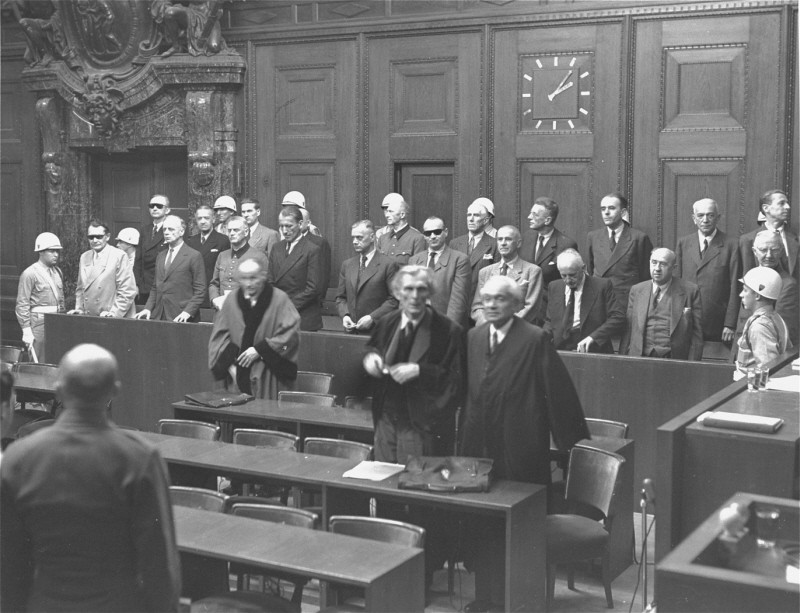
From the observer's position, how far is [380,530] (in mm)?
4941

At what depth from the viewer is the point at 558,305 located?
8859mm

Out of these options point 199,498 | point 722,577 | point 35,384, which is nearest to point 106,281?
point 35,384

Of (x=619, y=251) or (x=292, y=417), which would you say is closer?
(x=292, y=417)

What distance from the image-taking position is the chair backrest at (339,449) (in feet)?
21.2

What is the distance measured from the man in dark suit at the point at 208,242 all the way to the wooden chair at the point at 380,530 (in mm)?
6593

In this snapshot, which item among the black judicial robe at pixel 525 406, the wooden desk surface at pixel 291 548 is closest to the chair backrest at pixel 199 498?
the wooden desk surface at pixel 291 548

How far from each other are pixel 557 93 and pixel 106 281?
16.9 ft

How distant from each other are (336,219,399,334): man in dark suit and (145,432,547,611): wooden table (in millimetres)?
3343

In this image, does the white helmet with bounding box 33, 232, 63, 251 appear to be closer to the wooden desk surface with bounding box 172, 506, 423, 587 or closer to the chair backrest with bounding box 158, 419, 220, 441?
the chair backrest with bounding box 158, 419, 220, 441

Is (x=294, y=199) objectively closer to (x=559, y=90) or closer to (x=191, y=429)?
(x=559, y=90)

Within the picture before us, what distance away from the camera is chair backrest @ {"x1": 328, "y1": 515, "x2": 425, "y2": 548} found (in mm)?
4824

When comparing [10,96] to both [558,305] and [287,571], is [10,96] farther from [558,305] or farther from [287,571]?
[287,571]

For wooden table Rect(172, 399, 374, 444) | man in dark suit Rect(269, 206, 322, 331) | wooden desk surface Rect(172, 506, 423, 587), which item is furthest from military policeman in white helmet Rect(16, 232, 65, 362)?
wooden desk surface Rect(172, 506, 423, 587)

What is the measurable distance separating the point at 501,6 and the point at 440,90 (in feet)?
3.68
